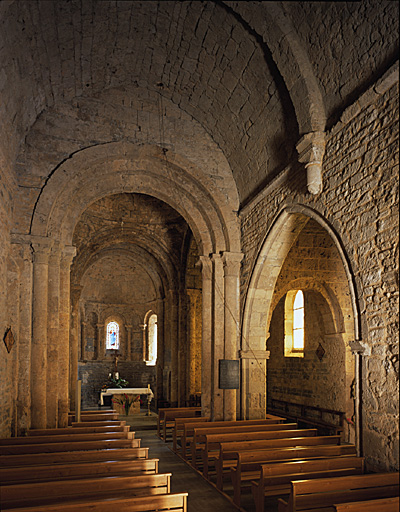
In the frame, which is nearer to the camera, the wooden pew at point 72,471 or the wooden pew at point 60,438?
the wooden pew at point 72,471

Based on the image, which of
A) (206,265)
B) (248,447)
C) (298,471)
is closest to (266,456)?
(248,447)

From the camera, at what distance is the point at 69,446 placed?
23.6ft

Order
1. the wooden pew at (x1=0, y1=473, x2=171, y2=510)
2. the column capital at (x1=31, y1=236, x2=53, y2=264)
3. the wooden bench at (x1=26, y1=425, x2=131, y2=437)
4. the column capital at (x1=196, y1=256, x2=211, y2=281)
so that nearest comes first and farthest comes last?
the wooden pew at (x1=0, y1=473, x2=171, y2=510)
the wooden bench at (x1=26, y1=425, x2=131, y2=437)
the column capital at (x1=31, y1=236, x2=53, y2=264)
the column capital at (x1=196, y1=256, x2=211, y2=281)

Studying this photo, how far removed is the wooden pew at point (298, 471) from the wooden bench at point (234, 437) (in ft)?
6.34

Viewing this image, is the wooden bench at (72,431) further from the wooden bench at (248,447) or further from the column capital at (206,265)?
the column capital at (206,265)

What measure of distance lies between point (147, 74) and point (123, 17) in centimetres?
185

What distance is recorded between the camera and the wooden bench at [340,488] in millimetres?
5086

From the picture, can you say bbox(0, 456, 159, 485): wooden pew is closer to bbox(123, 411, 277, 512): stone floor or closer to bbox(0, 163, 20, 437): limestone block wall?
bbox(123, 411, 277, 512): stone floor

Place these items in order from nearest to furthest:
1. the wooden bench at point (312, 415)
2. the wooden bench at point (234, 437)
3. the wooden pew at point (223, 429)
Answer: the wooden bench at point (234, 437)
the wooden pew at point (223, 429)
the wooden bench at point (312, 415)

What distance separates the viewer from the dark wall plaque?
1109cm

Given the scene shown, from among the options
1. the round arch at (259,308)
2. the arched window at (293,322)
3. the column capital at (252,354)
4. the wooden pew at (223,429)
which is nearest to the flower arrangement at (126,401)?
the arched window at (293,322)

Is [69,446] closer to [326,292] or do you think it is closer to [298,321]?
[326,292]

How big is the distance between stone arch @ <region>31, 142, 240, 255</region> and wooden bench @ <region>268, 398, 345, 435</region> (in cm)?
512

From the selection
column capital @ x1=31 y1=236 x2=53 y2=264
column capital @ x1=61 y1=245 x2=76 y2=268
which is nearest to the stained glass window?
column capital @ x1=61 y1=245 x2=76 y2=268
